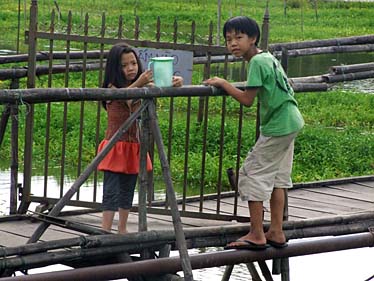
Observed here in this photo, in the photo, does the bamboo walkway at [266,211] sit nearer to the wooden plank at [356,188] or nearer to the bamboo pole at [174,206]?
the wooden plank at [356,188]

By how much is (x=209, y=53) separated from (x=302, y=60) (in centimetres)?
1764

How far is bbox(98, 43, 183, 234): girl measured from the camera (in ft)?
19.6

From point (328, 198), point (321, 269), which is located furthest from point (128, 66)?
point (321, 269)

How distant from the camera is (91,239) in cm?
544

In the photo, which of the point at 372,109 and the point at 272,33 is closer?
the point at 372,109

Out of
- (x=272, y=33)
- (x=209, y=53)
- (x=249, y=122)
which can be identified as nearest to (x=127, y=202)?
(x=209, y=53)

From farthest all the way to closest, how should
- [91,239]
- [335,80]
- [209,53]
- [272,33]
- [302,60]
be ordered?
[272,33] → [302,60] → [335,80] → [209,53] → [91,239]

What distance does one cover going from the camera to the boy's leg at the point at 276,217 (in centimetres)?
596

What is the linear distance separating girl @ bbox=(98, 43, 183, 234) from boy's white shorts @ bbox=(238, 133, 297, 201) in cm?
51

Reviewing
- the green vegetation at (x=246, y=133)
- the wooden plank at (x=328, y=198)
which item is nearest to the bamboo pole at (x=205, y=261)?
the wooden plank at (x=328, y=198)

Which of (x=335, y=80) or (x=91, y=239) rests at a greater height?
(x=335, y=80)

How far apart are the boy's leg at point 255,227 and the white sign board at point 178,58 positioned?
79 centimetres

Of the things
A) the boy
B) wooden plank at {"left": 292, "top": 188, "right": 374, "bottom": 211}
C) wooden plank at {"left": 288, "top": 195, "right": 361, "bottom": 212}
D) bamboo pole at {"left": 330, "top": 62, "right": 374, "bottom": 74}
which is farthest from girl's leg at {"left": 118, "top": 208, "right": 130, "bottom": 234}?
wooden plank at {"left": 292, "top": 188, "right": 374, "bottom": 211}

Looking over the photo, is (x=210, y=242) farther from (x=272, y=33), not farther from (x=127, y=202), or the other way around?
(x=272, y=33)
